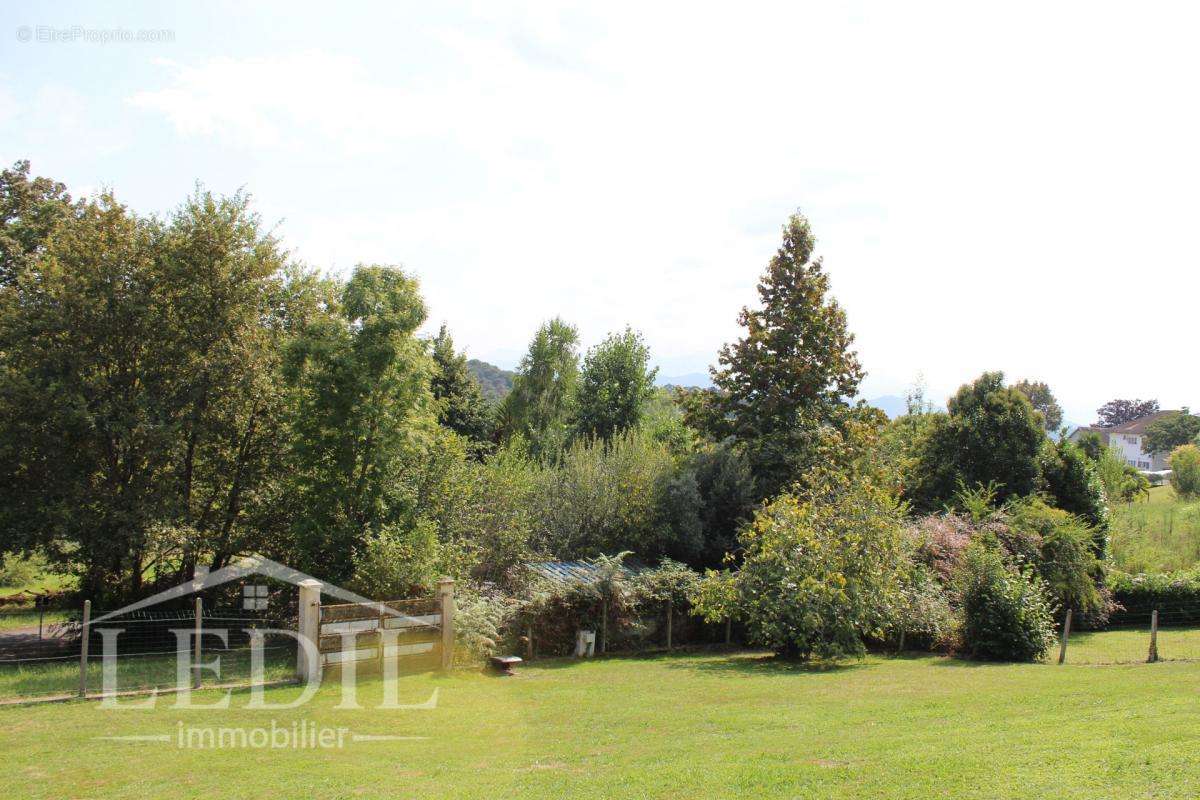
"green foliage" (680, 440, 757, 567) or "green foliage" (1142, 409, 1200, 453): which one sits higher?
"green foliage" (1142, 409, 1200, 453)

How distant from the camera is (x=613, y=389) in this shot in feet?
136

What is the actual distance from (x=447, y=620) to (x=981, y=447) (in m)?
21.2

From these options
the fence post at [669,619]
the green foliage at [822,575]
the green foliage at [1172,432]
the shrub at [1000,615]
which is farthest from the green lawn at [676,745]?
the green foliage at [1172,432]

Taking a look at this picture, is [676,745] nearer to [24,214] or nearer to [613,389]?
[24,214]

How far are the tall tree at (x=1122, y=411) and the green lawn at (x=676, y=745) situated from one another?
413ft

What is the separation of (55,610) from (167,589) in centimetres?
491

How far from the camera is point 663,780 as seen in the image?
7711 mm

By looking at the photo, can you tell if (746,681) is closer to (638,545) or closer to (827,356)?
(638,545)

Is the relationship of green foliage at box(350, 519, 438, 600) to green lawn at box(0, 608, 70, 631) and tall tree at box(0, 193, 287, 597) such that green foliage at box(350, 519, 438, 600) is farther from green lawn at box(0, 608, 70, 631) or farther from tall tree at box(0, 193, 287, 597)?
green lawn at box(0, 608, 70, 631)

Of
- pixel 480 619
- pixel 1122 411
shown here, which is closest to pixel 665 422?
pixel 480 619

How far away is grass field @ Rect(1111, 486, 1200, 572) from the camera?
29.2 meters

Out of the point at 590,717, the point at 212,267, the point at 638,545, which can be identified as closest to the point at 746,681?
the point at 590,717

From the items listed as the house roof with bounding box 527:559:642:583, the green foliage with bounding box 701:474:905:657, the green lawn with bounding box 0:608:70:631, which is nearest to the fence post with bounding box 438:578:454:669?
the house roof with bounding box 527:559:642:583

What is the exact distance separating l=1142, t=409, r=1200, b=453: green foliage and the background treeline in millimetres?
71389
